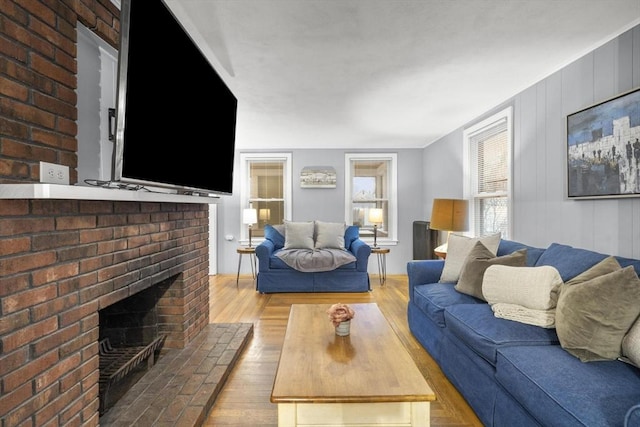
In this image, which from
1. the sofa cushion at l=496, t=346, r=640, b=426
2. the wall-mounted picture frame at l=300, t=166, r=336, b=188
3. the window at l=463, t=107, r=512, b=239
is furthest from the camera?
the wall-mounted picture frame at l=300, t=166, r=336, b=188

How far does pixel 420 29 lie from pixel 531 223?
1955 mm

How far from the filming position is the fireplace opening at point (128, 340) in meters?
1.83

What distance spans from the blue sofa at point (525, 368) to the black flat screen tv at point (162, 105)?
6.18 feet

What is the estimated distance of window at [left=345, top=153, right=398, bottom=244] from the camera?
575cm

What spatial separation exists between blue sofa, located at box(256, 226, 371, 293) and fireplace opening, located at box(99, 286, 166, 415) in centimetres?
214

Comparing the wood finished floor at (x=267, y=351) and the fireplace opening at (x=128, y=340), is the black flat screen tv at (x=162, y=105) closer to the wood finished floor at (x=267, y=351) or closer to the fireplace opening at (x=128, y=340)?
the fireplace opening at (x=128, y=340)

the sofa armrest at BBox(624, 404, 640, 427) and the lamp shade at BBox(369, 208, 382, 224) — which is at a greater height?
the lamp shade at BBox(369, 208, 382, 224)

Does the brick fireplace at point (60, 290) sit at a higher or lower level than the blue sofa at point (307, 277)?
higher

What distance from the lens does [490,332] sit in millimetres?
1748

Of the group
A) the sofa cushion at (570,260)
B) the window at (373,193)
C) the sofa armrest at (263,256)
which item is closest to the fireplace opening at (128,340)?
the sofa armrest at (263,256)

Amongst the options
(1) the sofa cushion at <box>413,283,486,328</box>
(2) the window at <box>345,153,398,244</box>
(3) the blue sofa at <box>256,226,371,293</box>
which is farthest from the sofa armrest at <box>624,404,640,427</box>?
(2) the window at <box>345,153,398,244</box>

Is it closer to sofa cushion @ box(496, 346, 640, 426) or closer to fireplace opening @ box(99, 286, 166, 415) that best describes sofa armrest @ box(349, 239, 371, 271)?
fireplace opening @ box(99, 286, 166, 415)

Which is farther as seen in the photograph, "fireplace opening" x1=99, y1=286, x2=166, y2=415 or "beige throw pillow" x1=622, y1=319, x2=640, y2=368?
"fireplace opening" x1=99, y1=286, x2=166, y2=415

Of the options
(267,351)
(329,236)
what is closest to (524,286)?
(267,351)
